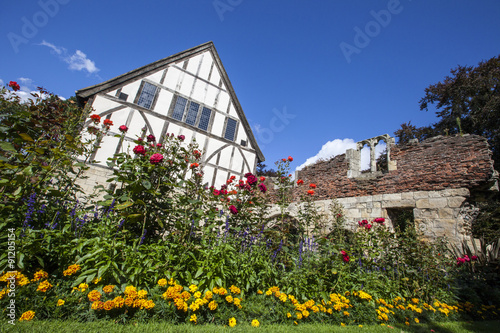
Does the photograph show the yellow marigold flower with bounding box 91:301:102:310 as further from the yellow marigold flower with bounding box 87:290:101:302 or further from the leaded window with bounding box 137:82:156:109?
the leaded window with bounding box 137:82:156:109

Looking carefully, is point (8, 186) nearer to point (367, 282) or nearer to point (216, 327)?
point (216, 327)

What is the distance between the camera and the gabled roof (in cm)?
776

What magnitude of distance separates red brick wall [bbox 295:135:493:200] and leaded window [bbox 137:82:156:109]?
7.49m

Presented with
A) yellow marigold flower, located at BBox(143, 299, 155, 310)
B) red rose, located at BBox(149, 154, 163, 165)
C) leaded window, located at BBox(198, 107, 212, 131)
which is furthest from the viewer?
leaded window, located at BBox(198, 107, 212, 131)

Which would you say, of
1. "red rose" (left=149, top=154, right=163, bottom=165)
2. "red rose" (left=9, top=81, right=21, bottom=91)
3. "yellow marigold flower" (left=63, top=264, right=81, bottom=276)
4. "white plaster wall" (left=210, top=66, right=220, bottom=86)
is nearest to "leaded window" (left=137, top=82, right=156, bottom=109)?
"white plaster wall" (left=210, top=66, right=220, bottom=86)

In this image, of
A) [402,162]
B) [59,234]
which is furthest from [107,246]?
[402,162]

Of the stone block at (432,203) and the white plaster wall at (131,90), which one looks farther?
the white plaster wall at (131,90)

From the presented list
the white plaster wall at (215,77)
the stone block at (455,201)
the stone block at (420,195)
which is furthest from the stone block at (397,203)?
the white plaster wall at (215,77)

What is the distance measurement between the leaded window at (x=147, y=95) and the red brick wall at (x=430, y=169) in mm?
7488

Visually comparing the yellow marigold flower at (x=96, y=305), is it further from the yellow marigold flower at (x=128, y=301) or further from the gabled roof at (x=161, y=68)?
the gabled roof at (x=161, y=68)

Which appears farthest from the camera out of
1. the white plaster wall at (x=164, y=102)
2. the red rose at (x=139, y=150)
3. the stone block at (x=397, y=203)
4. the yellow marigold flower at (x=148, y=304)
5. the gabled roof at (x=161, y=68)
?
the white plaster wall at (x=164, y=102)

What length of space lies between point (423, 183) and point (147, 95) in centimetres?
950

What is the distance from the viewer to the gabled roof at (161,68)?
776 centimetres

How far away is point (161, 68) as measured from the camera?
9148mm
